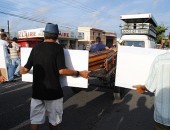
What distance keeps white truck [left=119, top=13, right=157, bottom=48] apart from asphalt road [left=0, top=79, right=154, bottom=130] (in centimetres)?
783

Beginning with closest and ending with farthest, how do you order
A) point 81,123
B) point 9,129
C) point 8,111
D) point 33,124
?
1. point 33,124
2. point 9,129
3. point 81,123
4. point 8,111

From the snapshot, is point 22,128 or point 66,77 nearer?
point 66,77

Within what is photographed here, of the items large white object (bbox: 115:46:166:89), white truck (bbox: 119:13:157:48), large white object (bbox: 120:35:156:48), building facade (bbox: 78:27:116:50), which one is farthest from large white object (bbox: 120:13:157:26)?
building facade (bbox: 78:27:116:50)

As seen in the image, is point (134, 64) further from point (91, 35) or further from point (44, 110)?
point (91, 35)

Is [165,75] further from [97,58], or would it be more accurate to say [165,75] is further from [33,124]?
[97,58]

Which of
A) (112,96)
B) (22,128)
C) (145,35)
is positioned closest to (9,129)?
(22,128)

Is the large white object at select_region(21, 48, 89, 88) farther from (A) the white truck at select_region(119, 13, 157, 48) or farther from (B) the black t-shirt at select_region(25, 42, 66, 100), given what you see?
(A) the white truck at select_region(119, 13, 157, 48)

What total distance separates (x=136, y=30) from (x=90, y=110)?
11.6m

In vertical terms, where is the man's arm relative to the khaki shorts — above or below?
above

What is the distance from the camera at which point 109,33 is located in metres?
73.4

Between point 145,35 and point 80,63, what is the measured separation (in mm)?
14048

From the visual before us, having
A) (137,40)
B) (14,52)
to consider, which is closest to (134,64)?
(14,52)

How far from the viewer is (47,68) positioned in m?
4.07

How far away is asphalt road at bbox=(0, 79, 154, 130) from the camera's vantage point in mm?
6051
